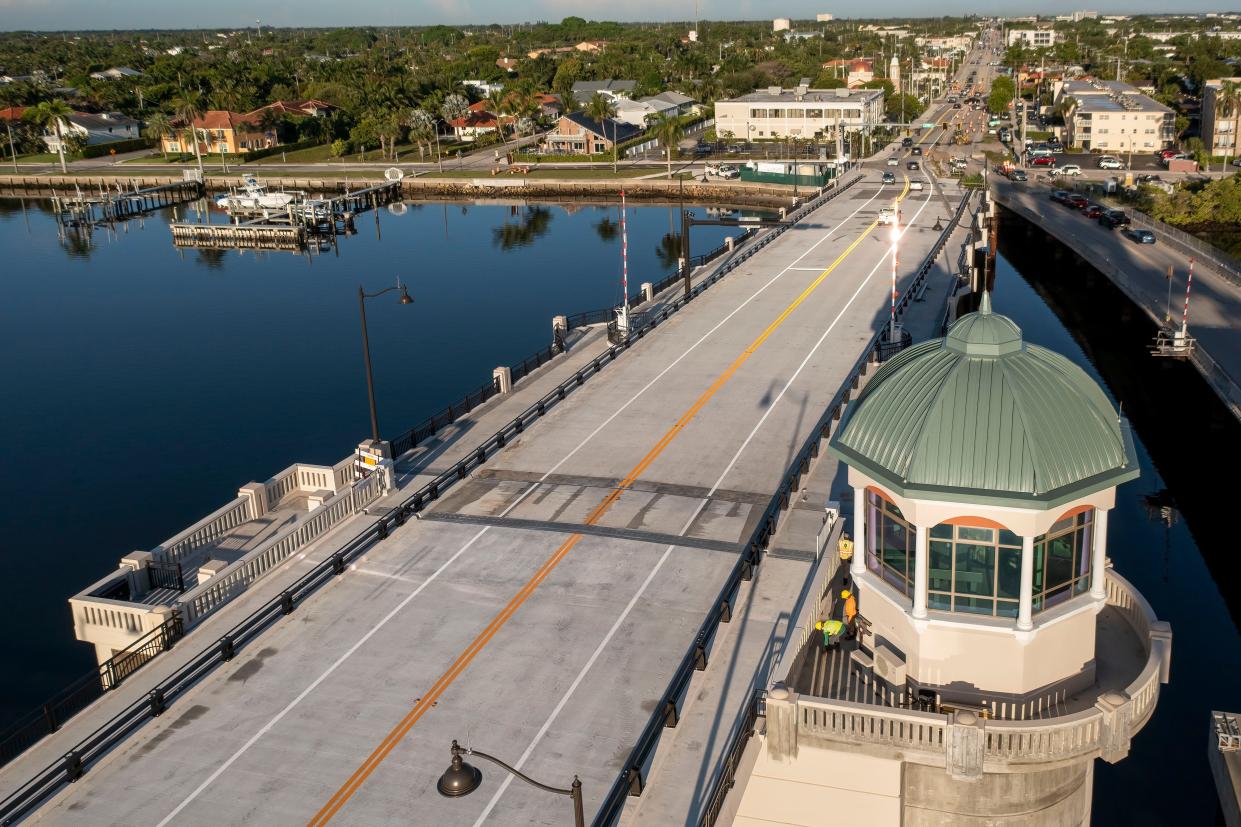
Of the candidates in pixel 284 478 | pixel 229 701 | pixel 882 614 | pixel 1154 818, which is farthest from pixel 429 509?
pixel 1154 818

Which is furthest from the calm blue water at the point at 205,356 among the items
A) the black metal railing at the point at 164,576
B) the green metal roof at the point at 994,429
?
the green metal roof at the point at 994,429

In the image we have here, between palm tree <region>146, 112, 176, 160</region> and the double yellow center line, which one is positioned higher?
palm tree <region>146, 112, 176, 160</region>

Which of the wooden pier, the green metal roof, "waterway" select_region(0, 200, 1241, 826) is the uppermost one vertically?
the green metal roof

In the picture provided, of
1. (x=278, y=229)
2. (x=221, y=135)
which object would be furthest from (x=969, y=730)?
(x=221, y=135)

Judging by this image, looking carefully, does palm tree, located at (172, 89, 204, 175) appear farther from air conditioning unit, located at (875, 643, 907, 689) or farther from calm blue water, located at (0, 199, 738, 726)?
air conditioning unit, located at (875, 643, 907, 689)

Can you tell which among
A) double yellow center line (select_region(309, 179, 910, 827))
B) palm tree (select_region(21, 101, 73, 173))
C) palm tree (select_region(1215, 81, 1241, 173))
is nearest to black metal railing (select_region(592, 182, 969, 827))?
double yellow center line (select_region(309, 179, 910, 827))

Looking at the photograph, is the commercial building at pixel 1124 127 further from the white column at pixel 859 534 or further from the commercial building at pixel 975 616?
the white column at pixel 859 534
